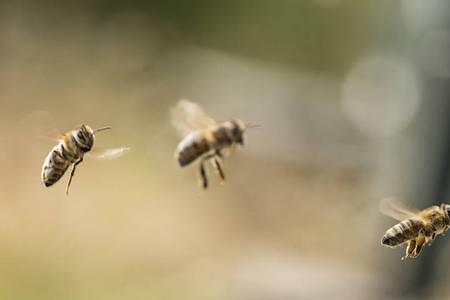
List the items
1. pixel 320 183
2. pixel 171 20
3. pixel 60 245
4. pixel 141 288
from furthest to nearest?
1. pixel 171 20
2. pixel 320 183
3. pixel 60 245
4. pixel 141 288

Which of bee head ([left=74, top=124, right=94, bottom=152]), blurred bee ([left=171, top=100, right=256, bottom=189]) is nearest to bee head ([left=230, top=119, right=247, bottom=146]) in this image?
→ blurred bee ([left=171, top=100, right=256, bottom=189])

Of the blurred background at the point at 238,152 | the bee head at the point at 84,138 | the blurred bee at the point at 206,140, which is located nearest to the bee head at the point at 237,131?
the blurred bee at the point at 206,140

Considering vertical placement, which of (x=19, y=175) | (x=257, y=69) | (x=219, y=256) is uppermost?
(x=257, y=69)

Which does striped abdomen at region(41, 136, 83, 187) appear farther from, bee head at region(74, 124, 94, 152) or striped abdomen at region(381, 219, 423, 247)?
striped abdomen at region(381, 219, 423, 247)

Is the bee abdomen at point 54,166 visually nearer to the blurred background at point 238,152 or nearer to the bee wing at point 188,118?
the bee wing at point 188,118

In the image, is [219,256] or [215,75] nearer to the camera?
[219,256]

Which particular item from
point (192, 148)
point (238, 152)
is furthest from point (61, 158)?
point (238, 152)

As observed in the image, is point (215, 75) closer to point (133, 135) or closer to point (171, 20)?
point (171, 20)

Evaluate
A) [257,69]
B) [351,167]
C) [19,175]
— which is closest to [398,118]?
[351,167]

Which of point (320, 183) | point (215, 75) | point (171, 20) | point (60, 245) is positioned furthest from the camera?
point (171, 20)
